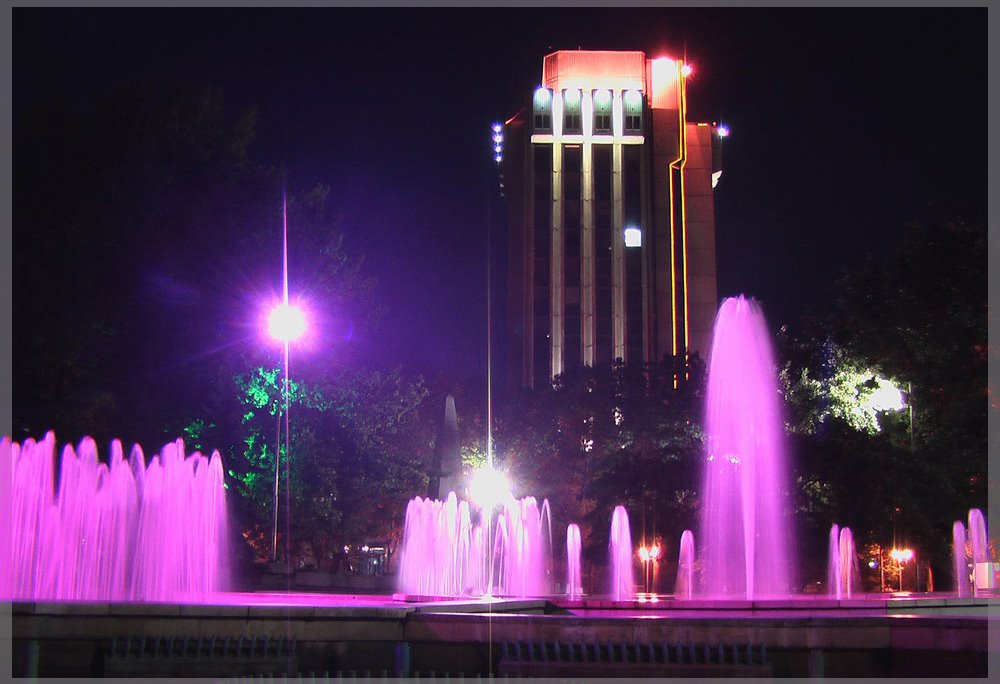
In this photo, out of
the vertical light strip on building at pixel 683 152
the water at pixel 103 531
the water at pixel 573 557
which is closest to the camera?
the water at pixel 103 531

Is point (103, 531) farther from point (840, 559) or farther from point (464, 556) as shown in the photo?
point (840, 559)

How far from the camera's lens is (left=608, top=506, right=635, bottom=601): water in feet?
104

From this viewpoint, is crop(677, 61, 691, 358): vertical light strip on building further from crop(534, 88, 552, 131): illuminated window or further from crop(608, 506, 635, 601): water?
crop(608, 506, 635, 601): water

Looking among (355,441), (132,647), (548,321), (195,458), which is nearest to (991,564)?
(355,441)

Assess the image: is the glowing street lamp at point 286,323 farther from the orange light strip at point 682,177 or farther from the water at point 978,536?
the orange light strip at point 682,177

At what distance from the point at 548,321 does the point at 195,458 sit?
177ft

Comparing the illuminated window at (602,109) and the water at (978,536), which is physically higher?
the illuminated window at (602,109)

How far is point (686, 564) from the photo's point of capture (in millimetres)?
32188

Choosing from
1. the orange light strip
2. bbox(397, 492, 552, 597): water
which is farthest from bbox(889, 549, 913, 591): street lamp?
the orange light strip

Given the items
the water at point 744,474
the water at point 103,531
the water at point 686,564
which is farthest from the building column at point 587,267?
the water at point 103,531

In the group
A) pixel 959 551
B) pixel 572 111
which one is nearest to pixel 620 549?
pixel 959 551

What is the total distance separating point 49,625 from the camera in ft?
42.1

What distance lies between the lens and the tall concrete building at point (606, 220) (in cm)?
8275

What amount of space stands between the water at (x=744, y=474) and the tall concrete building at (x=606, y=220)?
48724mm
